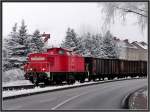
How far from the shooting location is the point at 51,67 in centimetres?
3906

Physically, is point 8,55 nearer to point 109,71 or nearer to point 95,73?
point 95,73

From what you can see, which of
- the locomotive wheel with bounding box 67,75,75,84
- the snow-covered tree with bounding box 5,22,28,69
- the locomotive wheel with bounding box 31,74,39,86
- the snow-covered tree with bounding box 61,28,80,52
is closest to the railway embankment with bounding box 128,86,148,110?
the locomotive wheel with bounding box 31,74,39,86

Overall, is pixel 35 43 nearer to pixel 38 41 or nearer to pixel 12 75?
pixel 38 41

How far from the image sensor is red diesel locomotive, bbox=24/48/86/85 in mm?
38031

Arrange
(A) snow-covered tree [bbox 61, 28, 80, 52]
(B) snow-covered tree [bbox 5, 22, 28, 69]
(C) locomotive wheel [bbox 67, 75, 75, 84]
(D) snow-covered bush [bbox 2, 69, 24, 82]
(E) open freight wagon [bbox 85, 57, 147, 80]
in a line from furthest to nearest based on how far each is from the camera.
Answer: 1. (E) open freight wagon [bbox 85, 57, 147, 80]
2. (A) snow-covered tree [bbox 61, 28, 80, 52]
3. (D) snow-covered bush [bbox 2, 69, 24, 82]
4. (C) locomotive wheel [bbox 67, 75, 75, 84]
5. (B) snow-covered tree [bbox 5, 22, 28, 69]

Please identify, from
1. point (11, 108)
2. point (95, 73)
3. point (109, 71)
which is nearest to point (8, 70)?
point (95, 73)

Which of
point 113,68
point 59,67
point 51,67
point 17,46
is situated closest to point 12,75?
point 17,46

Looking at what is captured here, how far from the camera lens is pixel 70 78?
42062mm

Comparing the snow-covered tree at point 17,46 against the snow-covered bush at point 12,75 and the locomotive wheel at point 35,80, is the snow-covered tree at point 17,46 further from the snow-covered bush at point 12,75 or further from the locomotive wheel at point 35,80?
the locomotive wheel at point 35,80

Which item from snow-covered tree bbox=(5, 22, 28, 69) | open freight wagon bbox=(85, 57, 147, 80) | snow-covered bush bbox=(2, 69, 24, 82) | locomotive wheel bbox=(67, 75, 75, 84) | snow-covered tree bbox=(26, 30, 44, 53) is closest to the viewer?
snow-covered tree bbox=(26, 30, 44, 53)

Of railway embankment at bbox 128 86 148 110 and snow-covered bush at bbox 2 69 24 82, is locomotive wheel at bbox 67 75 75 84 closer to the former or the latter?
snow-covered bush at bbox 2 69 24 82

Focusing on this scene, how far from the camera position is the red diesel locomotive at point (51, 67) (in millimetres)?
A: 38031

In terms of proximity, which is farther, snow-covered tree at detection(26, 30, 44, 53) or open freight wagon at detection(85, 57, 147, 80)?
open freight wagon at detection(85, 57, 147, 80)

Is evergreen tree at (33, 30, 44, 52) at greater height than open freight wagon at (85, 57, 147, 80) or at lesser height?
greater
